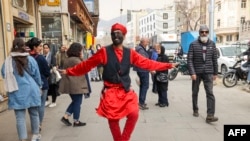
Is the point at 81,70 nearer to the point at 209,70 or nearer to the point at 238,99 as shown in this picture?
the point at 209,70

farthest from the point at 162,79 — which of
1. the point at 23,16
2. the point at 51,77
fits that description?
the point at 23,16

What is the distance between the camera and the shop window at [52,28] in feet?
47.5

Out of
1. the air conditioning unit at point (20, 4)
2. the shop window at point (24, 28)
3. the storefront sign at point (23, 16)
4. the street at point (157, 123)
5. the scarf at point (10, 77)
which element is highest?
the air conditioning unit at point (20, 4)

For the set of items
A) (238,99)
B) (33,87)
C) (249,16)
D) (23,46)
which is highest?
(249,16)

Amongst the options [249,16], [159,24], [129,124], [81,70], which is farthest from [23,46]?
[159,24]

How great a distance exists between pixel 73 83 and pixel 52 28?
994 cm

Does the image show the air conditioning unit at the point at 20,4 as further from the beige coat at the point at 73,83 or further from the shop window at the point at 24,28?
the beige coat at the point at 73,83

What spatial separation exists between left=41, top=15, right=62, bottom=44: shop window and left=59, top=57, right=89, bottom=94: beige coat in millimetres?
9283

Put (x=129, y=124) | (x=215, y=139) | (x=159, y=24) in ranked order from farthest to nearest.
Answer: (x=159, y=24)
(x=215, y=139)
(x=129, y=124)

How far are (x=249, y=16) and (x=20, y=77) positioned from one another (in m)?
53.6

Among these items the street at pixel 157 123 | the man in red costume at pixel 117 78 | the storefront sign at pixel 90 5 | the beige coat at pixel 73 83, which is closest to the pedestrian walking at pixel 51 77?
the street at pixel 157 123

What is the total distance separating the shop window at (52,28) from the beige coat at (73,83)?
30.5 feet

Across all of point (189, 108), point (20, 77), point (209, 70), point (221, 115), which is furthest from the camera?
point (189, 108)

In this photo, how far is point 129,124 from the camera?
379 cm
